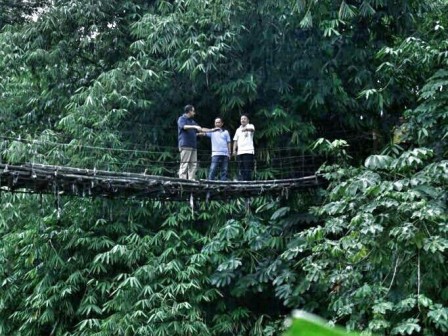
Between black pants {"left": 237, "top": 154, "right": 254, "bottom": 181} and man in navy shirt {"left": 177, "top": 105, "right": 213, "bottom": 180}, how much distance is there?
314 mm

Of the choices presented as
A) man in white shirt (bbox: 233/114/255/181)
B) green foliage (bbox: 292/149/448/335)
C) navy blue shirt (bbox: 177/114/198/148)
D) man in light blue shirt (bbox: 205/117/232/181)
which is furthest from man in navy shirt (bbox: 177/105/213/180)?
green foliage (bbox: 292/149/448/335)

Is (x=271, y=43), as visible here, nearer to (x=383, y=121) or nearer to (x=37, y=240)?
(x=383, y=121)

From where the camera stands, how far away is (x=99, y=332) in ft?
14.1

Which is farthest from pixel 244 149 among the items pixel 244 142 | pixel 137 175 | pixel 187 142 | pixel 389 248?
pixel 389 248

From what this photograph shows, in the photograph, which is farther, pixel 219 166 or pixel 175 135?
pixel 175 135

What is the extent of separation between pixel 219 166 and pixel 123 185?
92 cm

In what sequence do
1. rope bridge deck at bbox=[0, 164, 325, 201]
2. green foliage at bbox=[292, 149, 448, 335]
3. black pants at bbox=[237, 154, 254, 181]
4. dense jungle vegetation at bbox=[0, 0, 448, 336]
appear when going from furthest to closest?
1. black pants at bbox=[237, 154, 254, 181]
2. dense jungle vegetation at bbox=[0, 0, 448, 336]
3. rope bridge deck at bbox=[0, 164, 325, 201]
4. green foliage at bbox=[292, 149, 448, 335]

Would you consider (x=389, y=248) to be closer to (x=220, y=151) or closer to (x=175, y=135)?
(x=220, y=151)

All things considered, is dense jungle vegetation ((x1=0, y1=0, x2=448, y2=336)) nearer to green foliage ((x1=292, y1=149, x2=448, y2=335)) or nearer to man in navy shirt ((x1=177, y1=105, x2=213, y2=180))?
man in navy shirt ((x1=177, y1=105, x2=213, y2=180))

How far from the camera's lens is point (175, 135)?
16.6 ft

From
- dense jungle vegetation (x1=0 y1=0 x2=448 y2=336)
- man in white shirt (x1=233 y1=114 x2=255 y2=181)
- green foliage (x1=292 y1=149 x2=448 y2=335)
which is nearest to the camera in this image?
green foliage (x1=292 y1=149 x2=448 y2=335)

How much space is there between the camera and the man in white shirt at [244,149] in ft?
14.5

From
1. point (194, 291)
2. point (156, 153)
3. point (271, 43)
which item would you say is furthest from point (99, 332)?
point (271, 43)

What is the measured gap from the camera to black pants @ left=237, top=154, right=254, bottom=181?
4508 mm
